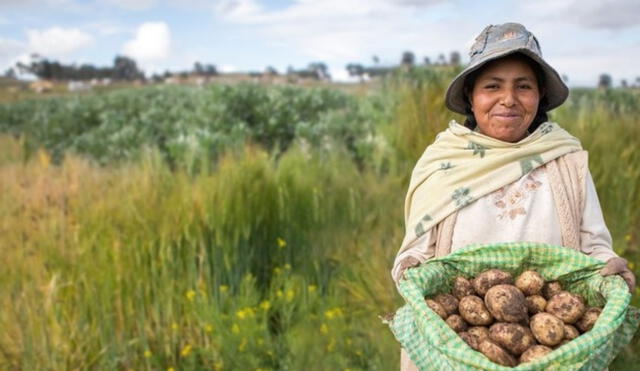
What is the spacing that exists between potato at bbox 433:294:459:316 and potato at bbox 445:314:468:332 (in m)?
0.03

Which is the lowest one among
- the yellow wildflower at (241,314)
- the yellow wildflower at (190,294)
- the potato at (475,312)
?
the yellow wildflower at (241,314)

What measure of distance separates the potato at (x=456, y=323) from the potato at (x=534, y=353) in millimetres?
182

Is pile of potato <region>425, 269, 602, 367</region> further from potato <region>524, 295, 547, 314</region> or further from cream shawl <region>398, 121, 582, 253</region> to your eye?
cream shawl <region>398, 121, 582, 253</region>

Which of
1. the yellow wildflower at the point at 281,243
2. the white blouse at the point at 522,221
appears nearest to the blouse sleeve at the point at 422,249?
the white blouse at the point at 522,221

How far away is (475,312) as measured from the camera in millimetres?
1784

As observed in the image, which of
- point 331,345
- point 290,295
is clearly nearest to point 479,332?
point 331,345

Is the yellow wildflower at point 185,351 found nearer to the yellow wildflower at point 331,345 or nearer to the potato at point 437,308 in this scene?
the yellow wildflower at point 331,345

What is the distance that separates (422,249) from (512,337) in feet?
1.69

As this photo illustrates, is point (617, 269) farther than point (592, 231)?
No

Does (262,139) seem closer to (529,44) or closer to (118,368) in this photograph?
(118,368)

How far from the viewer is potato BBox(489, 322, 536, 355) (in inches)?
66.6

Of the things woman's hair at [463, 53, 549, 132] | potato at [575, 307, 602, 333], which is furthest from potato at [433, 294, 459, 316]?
woman's hair at [463, 53, 549, 132]

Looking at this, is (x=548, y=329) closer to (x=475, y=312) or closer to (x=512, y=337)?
(x=512, y=337)

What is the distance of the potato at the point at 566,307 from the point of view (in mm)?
1734
